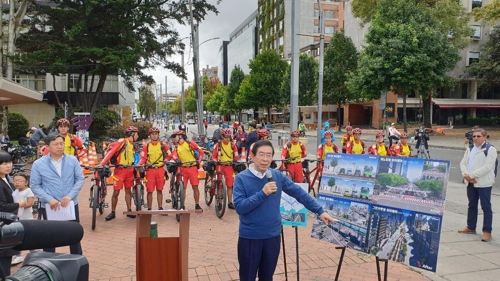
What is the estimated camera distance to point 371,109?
50.6 meters

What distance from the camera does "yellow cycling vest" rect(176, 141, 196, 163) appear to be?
25.0 feet

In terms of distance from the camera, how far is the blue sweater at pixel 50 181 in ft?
13.8

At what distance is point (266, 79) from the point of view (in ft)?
175

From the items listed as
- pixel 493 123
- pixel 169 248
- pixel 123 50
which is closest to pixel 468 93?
pixel 493 123

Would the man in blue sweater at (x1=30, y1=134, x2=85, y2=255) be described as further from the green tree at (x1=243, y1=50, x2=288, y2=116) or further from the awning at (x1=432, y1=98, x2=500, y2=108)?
the green tree at (x1=243, y1=50, x2=288, y2=116)

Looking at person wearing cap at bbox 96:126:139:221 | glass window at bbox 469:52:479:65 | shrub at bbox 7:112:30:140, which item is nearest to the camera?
person wearing cap at bbox 96:126:139:221

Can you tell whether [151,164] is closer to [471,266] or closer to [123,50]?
[471,266]

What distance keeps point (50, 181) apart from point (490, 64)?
140ft

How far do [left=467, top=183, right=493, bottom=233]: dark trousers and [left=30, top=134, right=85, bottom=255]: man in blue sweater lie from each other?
234 inches

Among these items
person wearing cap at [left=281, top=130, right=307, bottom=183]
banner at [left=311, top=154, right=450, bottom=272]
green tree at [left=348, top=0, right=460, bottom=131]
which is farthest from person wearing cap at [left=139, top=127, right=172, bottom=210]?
Result: green tree at [left=348, top=0, right=460, bottom=131]

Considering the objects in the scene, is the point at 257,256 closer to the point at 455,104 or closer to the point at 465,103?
the point at 455,104

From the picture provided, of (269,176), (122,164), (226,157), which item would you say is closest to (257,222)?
(269,176)

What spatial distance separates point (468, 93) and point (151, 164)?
48.7m

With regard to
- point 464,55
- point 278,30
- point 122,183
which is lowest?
point 122,183
